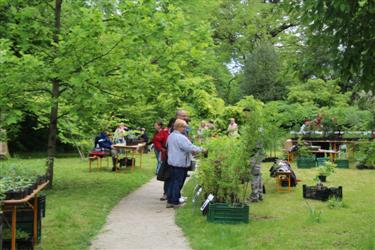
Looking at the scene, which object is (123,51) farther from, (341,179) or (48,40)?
(341,179)

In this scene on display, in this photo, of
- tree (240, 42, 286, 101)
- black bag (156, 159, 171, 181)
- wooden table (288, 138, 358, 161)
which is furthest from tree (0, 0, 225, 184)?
tree (240, 42, 286, 101)

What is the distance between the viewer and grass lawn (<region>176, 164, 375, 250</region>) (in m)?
6.60

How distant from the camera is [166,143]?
10.2 meters

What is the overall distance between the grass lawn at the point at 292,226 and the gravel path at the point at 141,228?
22 centimetres

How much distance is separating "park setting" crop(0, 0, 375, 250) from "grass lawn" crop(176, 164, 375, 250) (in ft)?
0.10

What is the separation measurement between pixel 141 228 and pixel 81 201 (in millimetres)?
2799

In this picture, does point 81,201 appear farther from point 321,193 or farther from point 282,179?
point 321,193

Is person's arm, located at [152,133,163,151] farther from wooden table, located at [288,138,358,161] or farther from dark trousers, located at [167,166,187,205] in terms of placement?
wooden table, located at [288,138,358,161]

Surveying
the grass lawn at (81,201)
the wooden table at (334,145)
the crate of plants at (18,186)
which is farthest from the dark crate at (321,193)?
the wooden table at (334,145)

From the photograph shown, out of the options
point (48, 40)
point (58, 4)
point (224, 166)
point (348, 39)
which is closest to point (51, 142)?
point (48, 40)

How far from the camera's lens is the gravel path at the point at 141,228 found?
6.77 metres

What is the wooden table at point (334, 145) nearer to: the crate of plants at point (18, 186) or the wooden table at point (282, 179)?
the wooden table at point (282, 179)

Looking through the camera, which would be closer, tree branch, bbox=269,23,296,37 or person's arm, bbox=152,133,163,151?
person's arm, bbox=152,133,163,151

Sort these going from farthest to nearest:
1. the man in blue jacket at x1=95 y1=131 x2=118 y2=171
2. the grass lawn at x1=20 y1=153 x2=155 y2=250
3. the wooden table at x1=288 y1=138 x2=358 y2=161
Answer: the wooden table at x1=288 y1=138 x2=358 y2=161 → the man in blue jacket at x1=95 y1=131 x2=118 y2=171 → the grass lawn at x1=20 y1=153 x2=155 y2=250
